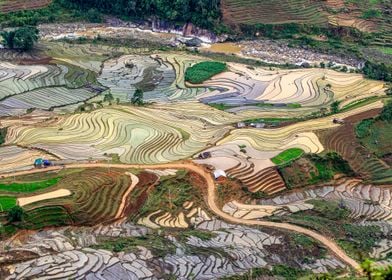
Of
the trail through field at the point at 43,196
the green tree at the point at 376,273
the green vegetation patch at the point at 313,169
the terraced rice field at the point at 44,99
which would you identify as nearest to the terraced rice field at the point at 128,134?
the terraced rice field at the point at 44,99

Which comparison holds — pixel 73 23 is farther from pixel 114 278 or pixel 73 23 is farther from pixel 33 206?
pixel 114 278

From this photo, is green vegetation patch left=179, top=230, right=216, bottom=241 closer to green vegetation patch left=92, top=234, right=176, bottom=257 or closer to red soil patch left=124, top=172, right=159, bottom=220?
green vegetation patch left=92, top=234, right=176, bottom=257

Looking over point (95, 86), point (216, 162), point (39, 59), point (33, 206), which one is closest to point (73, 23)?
point (39, 59)

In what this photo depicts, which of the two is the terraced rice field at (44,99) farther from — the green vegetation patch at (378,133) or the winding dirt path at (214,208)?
the green vegetation patch at (378,133)

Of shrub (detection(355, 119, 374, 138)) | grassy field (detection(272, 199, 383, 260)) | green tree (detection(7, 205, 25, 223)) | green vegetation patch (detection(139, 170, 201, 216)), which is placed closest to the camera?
green tree (detection(7, 205, 25, 223))

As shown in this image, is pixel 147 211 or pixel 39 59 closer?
pixel 147 211

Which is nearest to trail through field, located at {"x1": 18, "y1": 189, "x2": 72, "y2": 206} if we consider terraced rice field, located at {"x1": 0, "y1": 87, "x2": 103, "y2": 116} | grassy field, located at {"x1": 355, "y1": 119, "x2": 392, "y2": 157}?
terraced rice field, located at {"x1": 0, "y1": 87, "x2": 103, "y2": 116}

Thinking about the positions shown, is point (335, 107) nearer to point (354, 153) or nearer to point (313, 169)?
point (354, 153)
